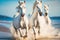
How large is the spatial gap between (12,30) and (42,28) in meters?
0.32

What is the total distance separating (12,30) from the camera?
9.52 feet

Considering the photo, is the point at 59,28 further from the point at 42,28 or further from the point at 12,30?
the point at 12,30

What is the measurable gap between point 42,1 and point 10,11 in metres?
0.36

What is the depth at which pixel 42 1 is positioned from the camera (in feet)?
9.67

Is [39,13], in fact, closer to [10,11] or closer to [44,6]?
[44,6]

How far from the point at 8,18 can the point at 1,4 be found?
172mm

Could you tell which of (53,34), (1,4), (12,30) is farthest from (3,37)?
(53,34)

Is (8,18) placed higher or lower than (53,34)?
higher

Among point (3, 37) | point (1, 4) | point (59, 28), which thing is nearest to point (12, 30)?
point (3, 37)

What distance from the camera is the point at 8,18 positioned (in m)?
2.92

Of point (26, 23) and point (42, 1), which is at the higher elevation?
point (42, 1)

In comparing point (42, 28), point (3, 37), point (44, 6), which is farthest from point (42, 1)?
point (3, 37)

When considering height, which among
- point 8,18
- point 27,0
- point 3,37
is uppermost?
point 27,0

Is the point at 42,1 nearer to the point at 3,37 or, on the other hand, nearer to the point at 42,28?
the point at 42,28
